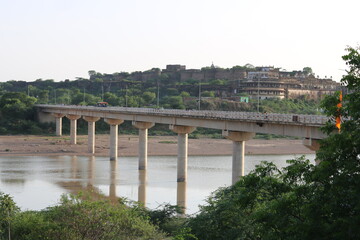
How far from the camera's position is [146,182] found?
52219 mm

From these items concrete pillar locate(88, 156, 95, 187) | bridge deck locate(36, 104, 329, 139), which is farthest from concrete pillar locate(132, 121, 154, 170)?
concrete pillar locate(88, 156, 95, 187)

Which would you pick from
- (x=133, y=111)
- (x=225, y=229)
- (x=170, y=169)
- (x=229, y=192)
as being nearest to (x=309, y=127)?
(x=229, y=192)

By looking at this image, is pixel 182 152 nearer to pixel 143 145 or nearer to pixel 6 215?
pixel 143 145

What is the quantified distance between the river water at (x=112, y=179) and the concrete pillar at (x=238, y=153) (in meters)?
3.03

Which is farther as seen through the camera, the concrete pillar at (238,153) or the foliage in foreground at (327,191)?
the concrete pillar at (238,153)

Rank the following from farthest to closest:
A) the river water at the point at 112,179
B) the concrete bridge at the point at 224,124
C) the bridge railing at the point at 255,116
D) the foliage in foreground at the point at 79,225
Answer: the river water at the point at 112,179 → the concrete bridge at the point at 224,124 → the bridge railing at the point at 255,116 → the foliage in foreground at the point at 79,225

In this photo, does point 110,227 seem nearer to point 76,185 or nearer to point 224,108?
point 76,185

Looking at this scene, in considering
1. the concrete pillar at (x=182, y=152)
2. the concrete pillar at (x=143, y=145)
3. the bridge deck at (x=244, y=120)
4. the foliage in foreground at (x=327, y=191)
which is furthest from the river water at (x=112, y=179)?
the foliage in foreground at (x=327, y=191)

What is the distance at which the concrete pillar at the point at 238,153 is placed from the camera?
146 ft

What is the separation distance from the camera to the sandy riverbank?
264 ft

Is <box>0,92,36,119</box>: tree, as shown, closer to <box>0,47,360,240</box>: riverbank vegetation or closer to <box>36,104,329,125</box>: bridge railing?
<box>36,104,329,125</box>: bridge railing

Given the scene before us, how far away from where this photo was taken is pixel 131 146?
8812 centimetres

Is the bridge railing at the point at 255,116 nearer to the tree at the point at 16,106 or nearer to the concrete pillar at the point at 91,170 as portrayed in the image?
the concrete pillar at the point at 91,170

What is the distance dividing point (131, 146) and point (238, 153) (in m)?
44.9
